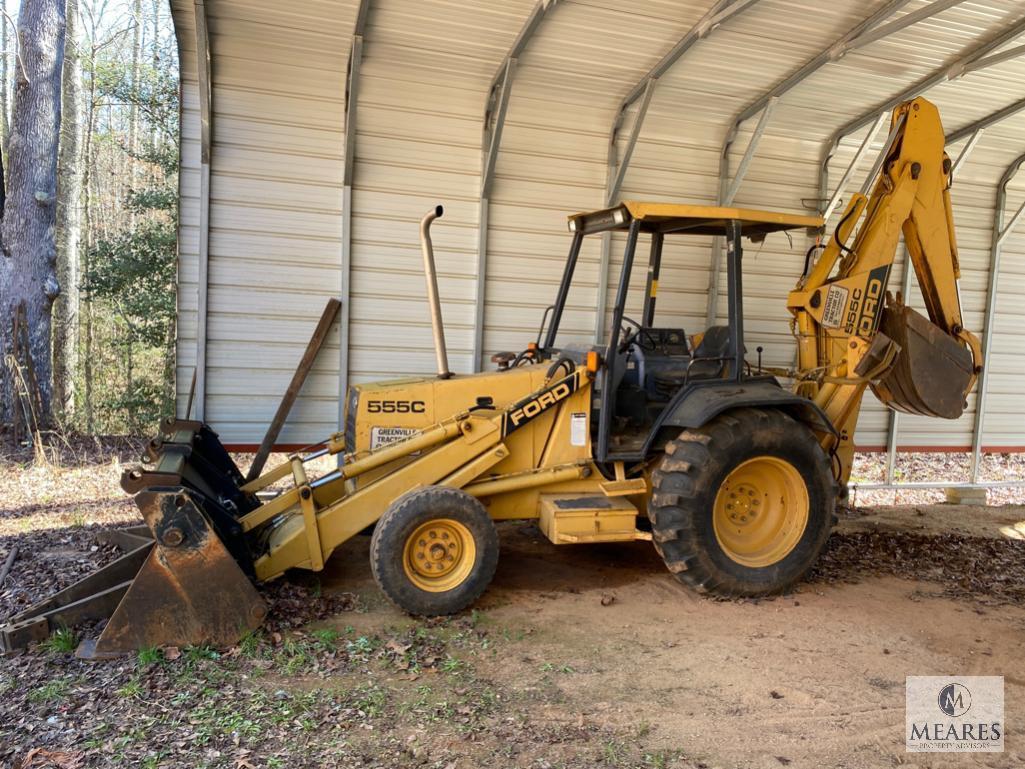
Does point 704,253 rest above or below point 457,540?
above

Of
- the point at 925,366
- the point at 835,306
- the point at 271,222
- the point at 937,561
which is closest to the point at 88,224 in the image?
the point at 271,222

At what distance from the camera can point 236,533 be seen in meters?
4.56

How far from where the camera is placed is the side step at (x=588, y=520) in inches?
198

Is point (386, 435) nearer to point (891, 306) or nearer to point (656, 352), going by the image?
point (656, 352)

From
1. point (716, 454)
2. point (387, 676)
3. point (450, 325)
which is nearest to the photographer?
point (387, 676)

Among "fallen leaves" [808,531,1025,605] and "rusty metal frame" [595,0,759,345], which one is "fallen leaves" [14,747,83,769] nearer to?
"fallen leaves" [808,531,1025,605]

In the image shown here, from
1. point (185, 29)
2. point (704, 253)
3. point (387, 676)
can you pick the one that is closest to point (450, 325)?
point (704, 253)

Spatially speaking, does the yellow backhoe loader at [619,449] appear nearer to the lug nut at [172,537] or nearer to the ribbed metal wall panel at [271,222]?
the lug nut at [172,537]

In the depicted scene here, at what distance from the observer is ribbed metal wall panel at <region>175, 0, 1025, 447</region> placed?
6719 mm

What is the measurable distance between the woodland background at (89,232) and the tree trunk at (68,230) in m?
0.02

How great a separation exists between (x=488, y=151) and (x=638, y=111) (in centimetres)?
160

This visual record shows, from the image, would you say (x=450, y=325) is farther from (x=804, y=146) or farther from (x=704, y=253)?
(x=804, y=146)

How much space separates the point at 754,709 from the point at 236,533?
10.1ft

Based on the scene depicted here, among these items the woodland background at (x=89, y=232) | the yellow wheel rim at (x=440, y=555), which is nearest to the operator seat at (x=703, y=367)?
the yellow wheel rim at (x=440, y=555)
